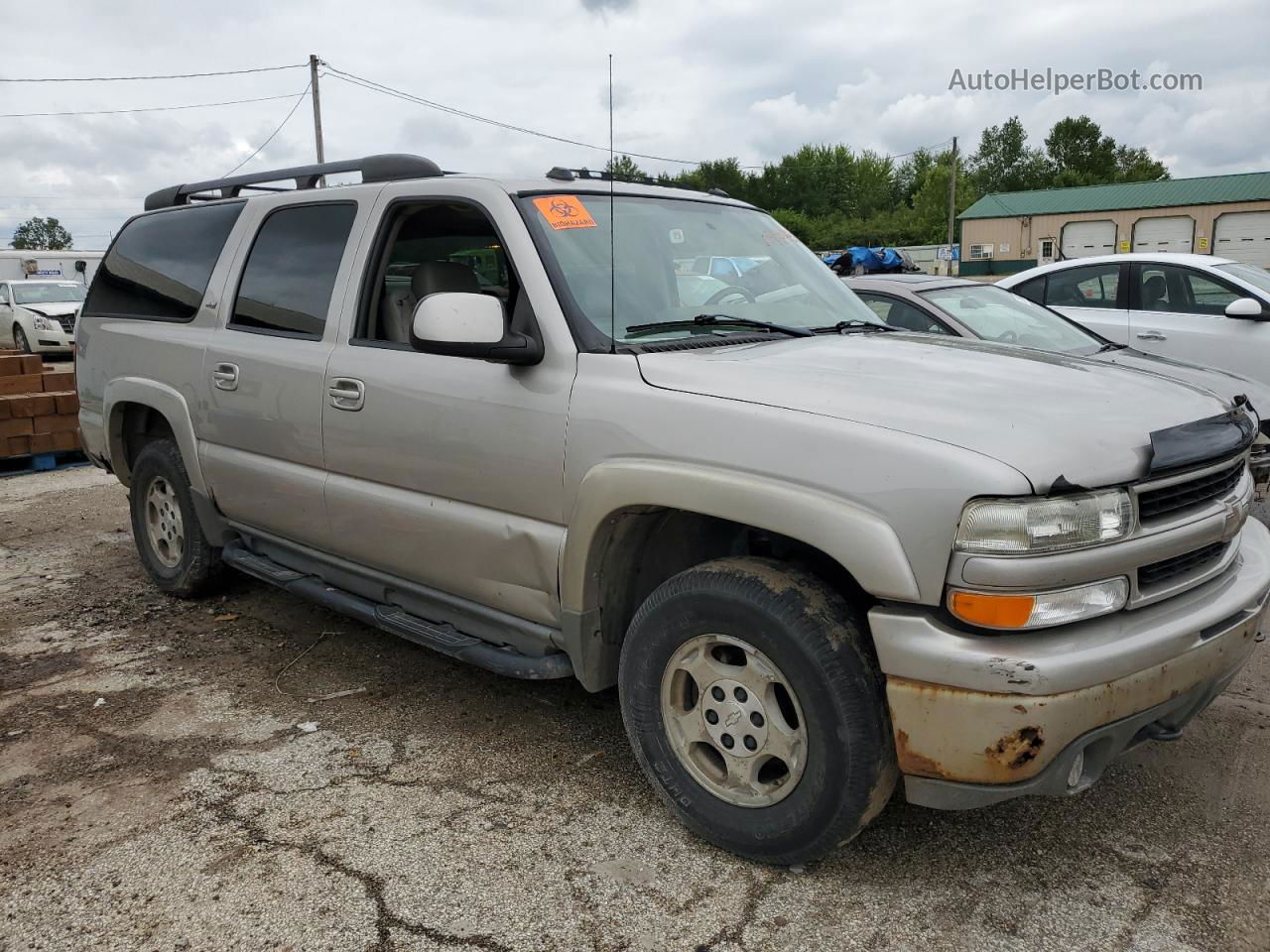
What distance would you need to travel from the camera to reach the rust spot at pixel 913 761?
2381 millimetres

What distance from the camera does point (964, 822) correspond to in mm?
3004

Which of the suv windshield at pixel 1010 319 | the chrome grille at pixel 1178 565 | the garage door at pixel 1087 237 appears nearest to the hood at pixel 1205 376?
the suv windshield at pixel 1010 319

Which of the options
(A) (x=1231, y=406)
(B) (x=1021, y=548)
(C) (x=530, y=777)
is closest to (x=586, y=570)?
(C) (x=530, y=777)

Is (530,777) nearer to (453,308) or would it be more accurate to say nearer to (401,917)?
(401,917)

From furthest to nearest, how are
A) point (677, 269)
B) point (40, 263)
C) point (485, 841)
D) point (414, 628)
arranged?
point (40, 263) < point (414, 628) < point (677, 269) < point (485, 841)

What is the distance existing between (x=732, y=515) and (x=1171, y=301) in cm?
676

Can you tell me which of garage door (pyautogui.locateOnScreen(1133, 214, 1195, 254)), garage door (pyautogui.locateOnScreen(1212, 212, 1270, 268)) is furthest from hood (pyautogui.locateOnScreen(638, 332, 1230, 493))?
garage door (pyautogui.locateOnScreen(1133, 214, 1195, 254))

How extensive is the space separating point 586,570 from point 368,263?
5.10 ft

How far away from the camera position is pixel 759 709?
265cm

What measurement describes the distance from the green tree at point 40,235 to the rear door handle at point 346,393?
391 ft

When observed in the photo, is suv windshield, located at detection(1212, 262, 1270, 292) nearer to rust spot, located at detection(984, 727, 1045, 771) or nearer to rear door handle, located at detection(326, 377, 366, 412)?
rust spot, located at detection(984, 727, 1045, 771)

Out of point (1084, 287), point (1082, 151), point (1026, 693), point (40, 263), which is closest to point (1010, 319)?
point (1084, 287)

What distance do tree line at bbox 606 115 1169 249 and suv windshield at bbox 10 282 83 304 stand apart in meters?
65.6

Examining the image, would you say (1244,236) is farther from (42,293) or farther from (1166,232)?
(42,293)
